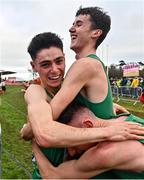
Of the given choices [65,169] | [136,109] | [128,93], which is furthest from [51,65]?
[128,93]

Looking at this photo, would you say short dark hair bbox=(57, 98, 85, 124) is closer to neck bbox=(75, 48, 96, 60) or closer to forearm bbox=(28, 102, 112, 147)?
forearm bbox=(28, 102, 112, 147)

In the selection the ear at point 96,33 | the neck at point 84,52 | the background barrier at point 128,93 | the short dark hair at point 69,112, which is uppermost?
the ear at point 96,33

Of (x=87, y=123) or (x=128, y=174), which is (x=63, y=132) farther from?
(x=128, y=174)

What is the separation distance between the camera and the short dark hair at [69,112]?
9.63 ft

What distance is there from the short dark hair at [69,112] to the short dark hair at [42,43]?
23.6 inches

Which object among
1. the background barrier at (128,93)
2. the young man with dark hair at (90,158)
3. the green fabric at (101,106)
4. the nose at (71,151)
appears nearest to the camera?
the young man with dark hair at (90,158)

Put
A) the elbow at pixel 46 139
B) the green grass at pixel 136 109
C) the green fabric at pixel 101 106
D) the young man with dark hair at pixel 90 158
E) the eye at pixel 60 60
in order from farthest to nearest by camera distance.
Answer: the green grass at pixel 136 109, the eye at pixel 60 60, the green fabric at pixel 101 106, the elbow at pixel 46 139, the young man with dark hair at pixel 90 158

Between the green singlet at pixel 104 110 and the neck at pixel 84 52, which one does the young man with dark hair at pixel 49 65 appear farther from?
the green singlet at pixel 104 110

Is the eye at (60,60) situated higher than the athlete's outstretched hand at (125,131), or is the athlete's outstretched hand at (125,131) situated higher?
the eye at (60,60)

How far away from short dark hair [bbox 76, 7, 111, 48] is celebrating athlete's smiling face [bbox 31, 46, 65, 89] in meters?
0.32

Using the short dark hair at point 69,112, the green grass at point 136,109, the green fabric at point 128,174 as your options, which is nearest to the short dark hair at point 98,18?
the short dark hair at point 69,112

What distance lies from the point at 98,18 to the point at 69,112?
2.90 ft

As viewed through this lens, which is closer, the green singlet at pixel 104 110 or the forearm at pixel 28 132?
the green singlet at pixel 104 110

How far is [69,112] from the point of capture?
2.94 metres
